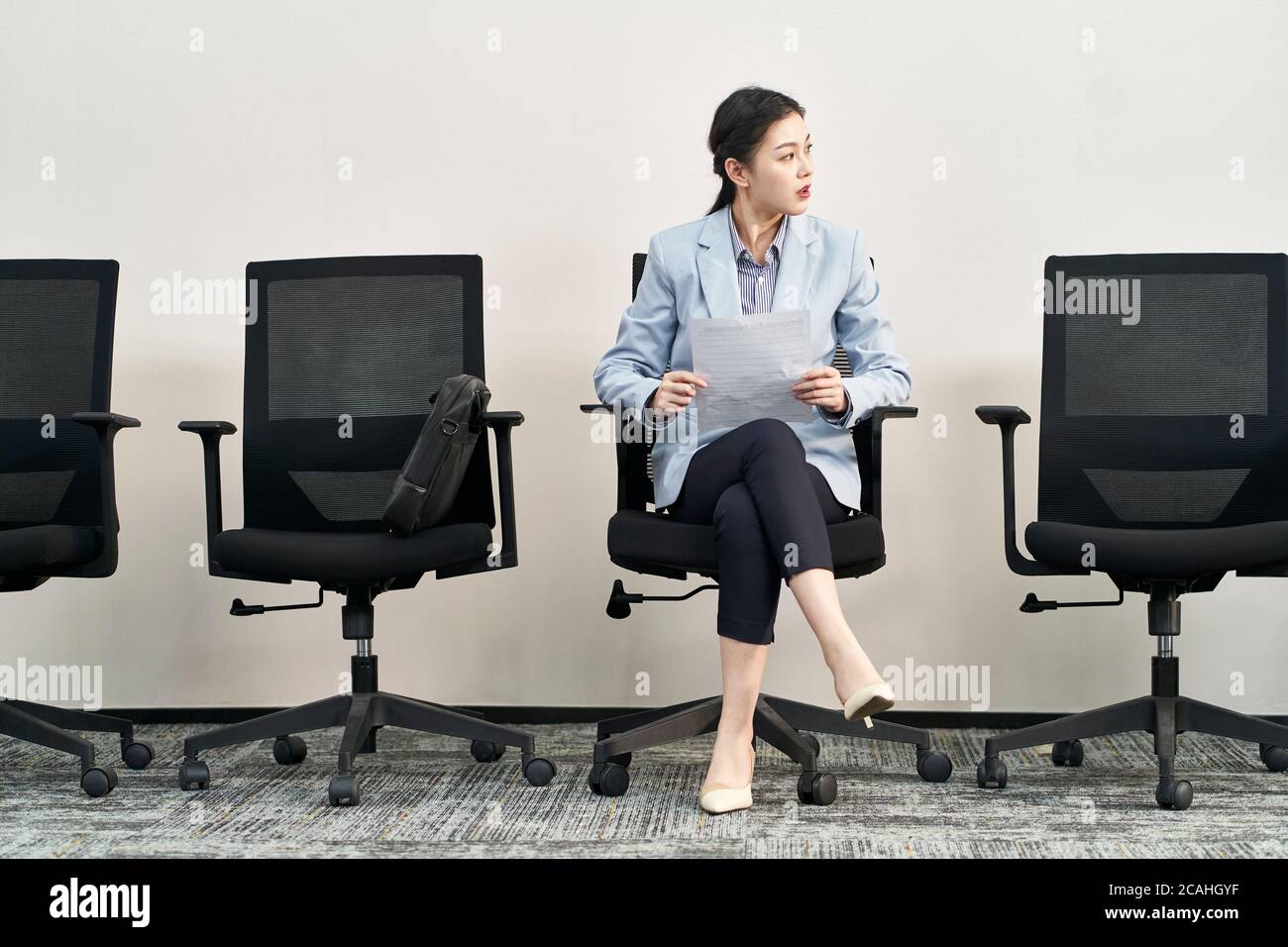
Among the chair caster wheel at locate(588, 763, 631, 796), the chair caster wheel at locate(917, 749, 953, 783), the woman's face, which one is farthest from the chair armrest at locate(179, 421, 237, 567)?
the chair caster wheel at locate(917, 749, 953, 783)

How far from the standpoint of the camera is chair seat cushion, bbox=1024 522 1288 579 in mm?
2395

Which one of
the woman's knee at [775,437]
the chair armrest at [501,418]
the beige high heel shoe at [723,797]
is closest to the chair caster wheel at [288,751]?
the chair armrest at [501,418]

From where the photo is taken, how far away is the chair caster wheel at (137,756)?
276cm

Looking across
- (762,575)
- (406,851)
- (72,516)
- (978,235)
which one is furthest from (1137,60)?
(72,516)

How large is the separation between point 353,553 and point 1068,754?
154 cm

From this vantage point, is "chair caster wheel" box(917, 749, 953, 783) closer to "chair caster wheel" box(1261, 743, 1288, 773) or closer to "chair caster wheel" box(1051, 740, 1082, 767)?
"chair caster wheel" box(1051, 740, 1082, 767)

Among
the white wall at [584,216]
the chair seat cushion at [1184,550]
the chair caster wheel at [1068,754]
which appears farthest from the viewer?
the white wall at [584,216]

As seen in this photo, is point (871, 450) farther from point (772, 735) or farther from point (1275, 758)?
point (1275, 758)

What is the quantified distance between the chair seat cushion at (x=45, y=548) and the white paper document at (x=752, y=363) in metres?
1.30

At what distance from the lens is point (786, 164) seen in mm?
2594

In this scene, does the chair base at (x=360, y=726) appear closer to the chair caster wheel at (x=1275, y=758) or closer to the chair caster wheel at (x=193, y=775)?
the chair caster wheel at (x=193, y=775)

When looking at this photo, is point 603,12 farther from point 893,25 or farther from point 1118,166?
point 1118,166

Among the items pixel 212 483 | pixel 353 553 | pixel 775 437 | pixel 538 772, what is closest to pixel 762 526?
pixel 775 437

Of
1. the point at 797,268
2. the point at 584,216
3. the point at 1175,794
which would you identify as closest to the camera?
the point at 1175,794
